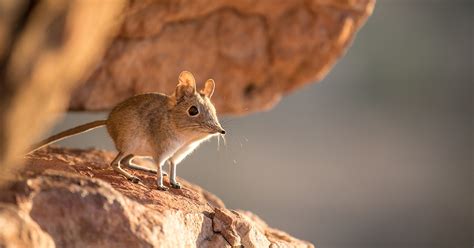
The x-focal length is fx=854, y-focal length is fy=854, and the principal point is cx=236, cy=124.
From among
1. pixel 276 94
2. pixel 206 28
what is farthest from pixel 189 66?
pixel 276 94

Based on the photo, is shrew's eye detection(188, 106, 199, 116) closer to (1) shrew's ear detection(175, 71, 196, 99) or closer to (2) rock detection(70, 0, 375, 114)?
(1) shrew's ear detection(175, 71, 196, 99)

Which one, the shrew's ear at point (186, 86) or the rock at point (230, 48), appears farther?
the rock at point (230, 48)

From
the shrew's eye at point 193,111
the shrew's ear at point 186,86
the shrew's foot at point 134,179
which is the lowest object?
the shrew's foot at point 134,179

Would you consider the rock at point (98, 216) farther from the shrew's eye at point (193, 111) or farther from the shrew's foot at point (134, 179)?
the shrew's eye at point (193, 111)

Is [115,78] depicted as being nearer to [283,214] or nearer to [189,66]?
[189,66]

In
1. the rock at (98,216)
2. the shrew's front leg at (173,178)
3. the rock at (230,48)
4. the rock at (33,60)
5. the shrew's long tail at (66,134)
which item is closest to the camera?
the rock at (33,60)

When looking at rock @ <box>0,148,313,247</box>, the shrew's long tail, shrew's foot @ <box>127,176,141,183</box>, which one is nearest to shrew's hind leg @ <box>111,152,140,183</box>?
shrew's foot @ <box>127,176,141,183</box>

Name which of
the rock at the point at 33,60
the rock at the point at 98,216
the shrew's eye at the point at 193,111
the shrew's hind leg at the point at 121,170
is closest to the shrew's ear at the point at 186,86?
the shrew's eye at the point at 193,111
